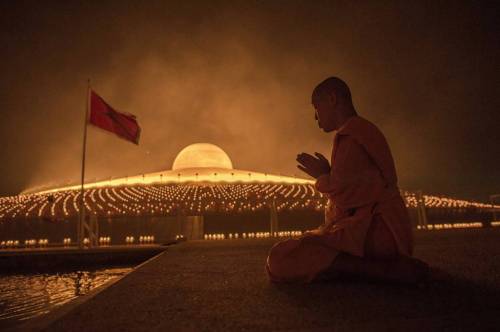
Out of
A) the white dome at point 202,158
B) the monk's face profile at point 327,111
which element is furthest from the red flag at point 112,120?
the white dome at point 202,158

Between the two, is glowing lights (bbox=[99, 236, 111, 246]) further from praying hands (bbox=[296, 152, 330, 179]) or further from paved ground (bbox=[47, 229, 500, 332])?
praying hands (bbox=[296, 152, 330, 179])

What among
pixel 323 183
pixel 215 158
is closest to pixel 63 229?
pixel 323 183

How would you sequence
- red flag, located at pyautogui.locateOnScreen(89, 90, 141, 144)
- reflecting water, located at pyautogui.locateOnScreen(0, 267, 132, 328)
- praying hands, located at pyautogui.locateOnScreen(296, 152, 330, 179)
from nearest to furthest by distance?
praying hands, located at pyautogui.locateOnScreen(296, 152, 330, 179) < reflecting water, located at pyautogui.locateOnScreen(0, 267, 132, 328) < red flag, located at pyautogui.locateOnScreen(89, 90, 141, 144)

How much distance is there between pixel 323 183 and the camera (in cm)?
249

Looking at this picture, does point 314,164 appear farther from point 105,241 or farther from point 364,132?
point 105,241

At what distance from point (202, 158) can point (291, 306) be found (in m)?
40.3

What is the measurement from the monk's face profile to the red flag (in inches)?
352

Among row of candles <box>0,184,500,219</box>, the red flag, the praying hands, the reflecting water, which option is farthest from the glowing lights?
the praying hands

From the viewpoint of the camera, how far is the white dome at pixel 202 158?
41156 millimetres

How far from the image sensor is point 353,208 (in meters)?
2.48

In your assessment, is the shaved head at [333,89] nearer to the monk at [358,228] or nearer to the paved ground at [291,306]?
the monk at [358,228]

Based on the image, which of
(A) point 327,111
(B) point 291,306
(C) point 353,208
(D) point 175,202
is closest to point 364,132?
(A) point 327,111

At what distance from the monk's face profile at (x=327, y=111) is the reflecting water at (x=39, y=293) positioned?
123 inches

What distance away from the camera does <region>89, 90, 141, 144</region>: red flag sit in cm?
1034
